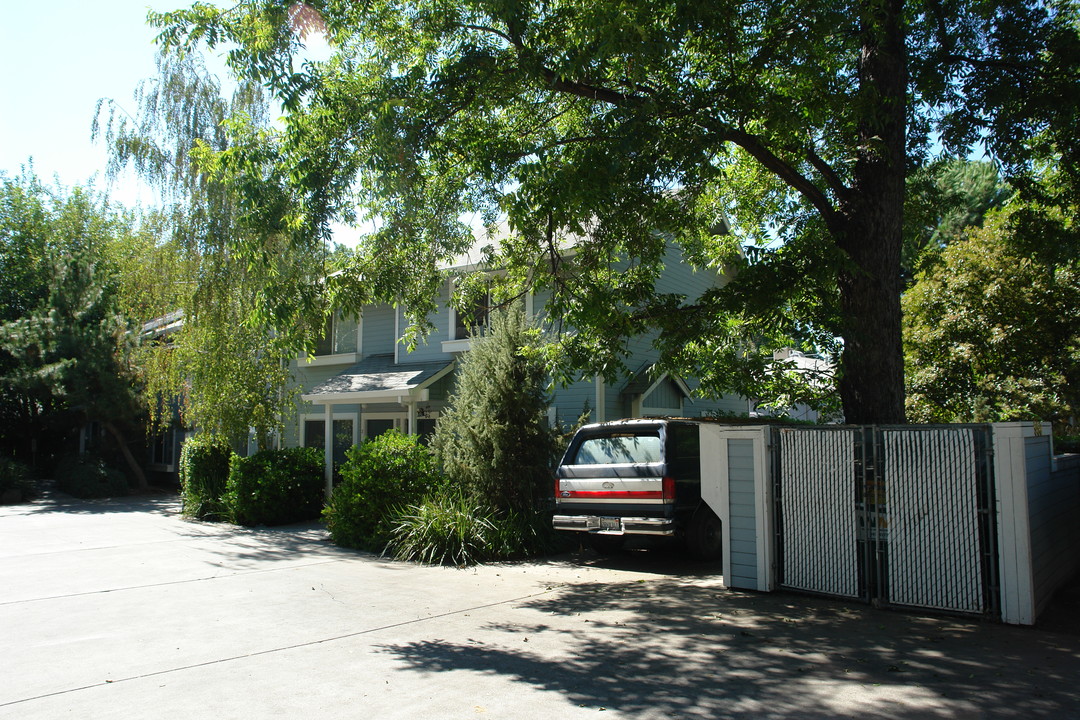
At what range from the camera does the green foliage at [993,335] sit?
46.8 feet

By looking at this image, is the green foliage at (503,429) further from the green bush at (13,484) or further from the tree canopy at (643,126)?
the green bush at (13,484)

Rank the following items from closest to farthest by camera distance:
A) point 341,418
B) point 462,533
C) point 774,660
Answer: point 774,660 → point 462,533 → point 341,418

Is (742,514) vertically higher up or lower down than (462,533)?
higher up

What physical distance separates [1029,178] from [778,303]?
5.08 m

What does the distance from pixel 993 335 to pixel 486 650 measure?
41.3 feet

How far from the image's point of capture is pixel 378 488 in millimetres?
11969

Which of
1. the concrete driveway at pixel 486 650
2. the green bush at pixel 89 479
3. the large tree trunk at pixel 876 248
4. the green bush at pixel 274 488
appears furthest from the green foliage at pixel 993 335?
the green bush at pixel 89 479

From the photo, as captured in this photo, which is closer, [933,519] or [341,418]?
[933,519]

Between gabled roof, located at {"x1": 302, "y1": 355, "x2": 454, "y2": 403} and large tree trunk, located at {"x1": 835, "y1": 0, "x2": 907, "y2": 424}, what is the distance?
9.12 m

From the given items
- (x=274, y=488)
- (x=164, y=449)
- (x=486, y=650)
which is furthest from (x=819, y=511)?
Answer: (x=164, y=449)

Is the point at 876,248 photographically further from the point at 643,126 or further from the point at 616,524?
the point at 616,524

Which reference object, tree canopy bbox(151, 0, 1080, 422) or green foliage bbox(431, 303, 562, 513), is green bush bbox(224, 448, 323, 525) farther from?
tree canopy bbox(151, 0, 1080, 422)

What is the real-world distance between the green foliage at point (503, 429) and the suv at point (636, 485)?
1216 millimetres

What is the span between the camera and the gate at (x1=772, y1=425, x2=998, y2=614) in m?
6.88
